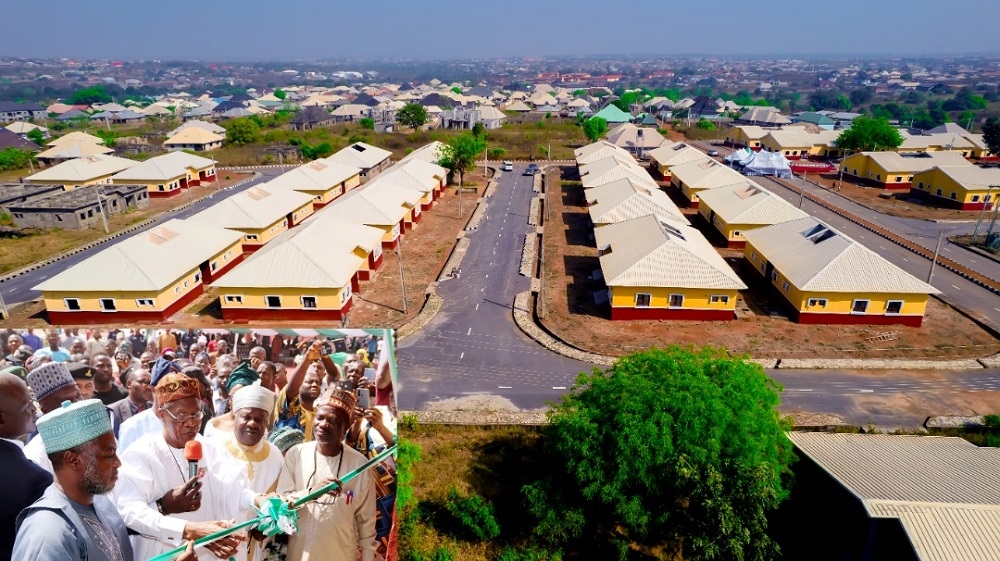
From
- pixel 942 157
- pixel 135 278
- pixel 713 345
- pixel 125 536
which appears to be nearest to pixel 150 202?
pixel 135 278

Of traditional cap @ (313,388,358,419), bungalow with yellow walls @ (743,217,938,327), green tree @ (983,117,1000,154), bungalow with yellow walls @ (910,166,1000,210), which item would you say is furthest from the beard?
green tree @ (983,117,1000,154)

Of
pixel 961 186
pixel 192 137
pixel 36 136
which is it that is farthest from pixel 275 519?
pixel 36 136

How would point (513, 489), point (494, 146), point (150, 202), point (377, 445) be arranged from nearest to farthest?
point (377, 445), point (513, 489), point (150, 202), point (494, 146)

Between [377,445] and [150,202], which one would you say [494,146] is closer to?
[150,202]

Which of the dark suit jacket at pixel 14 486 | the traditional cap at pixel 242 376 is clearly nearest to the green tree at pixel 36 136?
the traditional cap at pixel 242 376

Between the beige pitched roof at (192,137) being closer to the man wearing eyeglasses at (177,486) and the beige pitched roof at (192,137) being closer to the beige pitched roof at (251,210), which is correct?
the beige pitched roof at (251,210)

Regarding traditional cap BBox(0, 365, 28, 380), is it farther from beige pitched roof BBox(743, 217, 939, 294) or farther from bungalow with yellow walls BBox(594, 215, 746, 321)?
beige pitched roof BBox(743, 217, 939, 294)

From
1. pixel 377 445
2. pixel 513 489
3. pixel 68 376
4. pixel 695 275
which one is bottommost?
pixel 513 489
